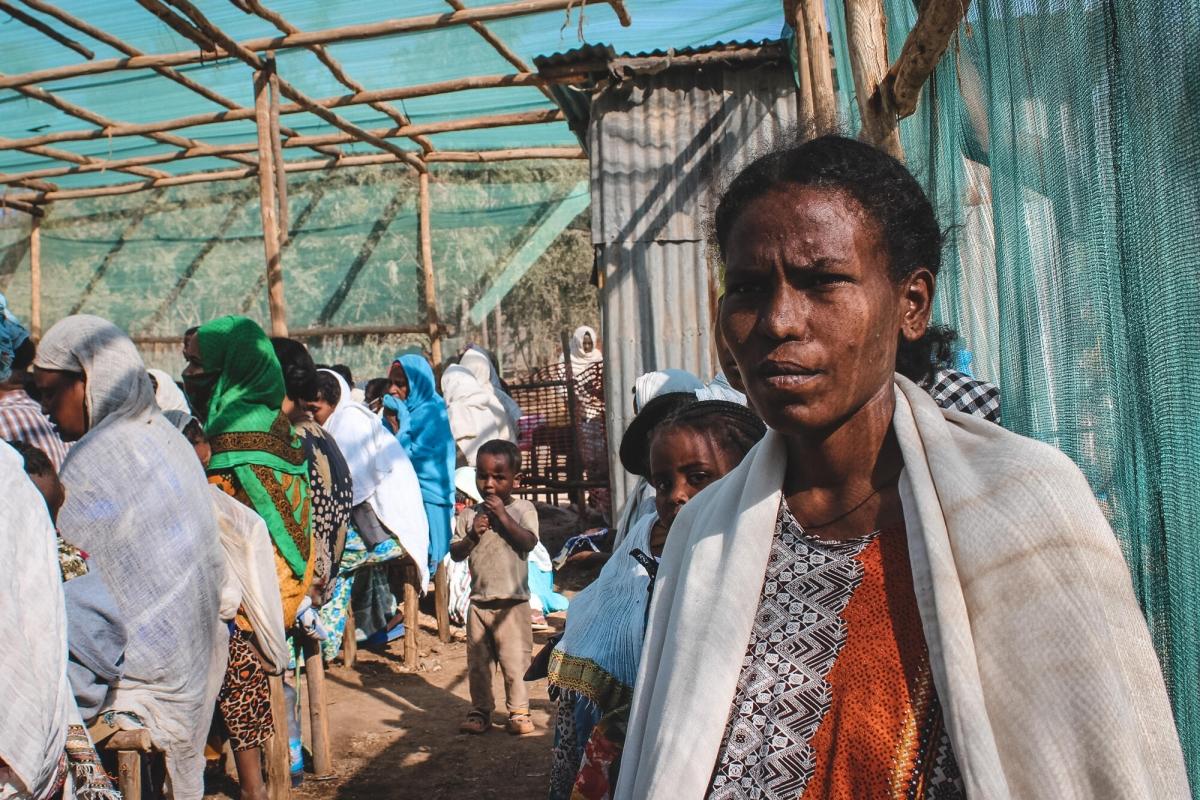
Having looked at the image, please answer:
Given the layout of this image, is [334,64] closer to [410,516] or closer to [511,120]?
[511,120]

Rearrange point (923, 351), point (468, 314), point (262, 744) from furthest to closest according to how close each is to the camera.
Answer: point (468, 314) < point (262, 744) < point (923, 351)

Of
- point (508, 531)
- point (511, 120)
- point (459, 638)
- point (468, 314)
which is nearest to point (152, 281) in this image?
point (468, 314)

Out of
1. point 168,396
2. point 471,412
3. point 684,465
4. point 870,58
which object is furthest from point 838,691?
point 471,412

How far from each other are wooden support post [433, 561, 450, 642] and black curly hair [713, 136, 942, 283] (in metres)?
6.76

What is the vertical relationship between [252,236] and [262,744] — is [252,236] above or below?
above

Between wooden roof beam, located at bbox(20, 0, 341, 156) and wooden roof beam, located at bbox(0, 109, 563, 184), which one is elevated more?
wooden roof beam, located at bbox(20, 0, 341, 156)

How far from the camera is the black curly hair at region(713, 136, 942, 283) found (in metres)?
1.27

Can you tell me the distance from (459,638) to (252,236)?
6.76m

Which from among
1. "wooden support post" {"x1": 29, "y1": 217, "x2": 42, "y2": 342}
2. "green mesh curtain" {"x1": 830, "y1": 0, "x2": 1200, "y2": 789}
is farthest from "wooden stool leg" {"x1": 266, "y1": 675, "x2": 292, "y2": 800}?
"wooden support post" {"x1": 29, "y1": 217, "x2": 42, "y2": 342}

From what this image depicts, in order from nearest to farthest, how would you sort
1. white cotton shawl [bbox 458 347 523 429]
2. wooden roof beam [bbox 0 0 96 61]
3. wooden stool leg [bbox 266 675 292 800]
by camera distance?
wooden stool leg [bbox 266 675 292 800]
wooden roof beam [bbox 0 0 96 61]
white cotton shawl [bbox 458 347 523 429]

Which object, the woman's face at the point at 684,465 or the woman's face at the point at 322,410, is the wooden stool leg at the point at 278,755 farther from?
the woman's face at the point at 684,465

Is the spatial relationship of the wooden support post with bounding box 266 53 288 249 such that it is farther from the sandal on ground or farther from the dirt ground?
the sandal on ground

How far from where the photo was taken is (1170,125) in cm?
144

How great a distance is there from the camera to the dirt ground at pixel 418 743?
487 cm
